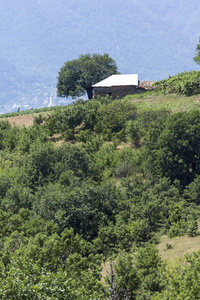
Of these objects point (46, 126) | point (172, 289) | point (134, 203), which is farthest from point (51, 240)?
point (46, 126)

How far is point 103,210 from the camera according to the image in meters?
24.4

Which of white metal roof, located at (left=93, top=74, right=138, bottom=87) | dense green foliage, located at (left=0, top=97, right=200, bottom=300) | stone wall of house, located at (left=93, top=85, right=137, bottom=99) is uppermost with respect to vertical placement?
white metal roof, located at (left=93, top=74, right=138, bottom=87)

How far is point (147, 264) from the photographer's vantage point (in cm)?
1547

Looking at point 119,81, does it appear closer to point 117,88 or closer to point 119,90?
point 117,88

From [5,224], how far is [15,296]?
11.9 m

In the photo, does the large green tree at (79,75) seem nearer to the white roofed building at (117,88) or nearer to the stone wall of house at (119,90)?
the white roofed building at (117,88)

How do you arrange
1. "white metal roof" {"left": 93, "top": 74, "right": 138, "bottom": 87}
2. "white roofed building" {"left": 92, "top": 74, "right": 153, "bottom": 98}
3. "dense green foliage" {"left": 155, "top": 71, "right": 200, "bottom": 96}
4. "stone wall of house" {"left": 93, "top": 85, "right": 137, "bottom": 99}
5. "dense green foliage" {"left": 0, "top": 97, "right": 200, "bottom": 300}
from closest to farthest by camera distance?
"dense green foliage" {"left": 0, "top": 97, "right": 200, "bottom": 300}, "dense green foliage" {"left": 155, "top": 71, "right": 200, "bottom": 96}, "white roofed building" {"left": 92, "top": 74, "right": 153, "bottom": 98}, "stone wall of house" {"left": 93, "top": 85, "right": 137, "bottom": 99}, "white metal roof" {"left": 93, "top": 74, "right": 138, "bottom": 87}

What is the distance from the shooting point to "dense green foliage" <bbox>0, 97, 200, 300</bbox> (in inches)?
493

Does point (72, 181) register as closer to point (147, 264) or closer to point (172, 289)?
point (147, 264)

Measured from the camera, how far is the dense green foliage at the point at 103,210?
41.1 feet

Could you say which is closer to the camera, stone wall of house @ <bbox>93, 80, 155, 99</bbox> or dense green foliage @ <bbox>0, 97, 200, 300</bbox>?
dense green foliage @ <bbox>0, 97, 200, 300</bbox>

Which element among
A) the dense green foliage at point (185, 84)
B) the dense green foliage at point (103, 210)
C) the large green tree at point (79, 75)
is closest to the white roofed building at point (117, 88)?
the dense green foliage at point (185, 84)

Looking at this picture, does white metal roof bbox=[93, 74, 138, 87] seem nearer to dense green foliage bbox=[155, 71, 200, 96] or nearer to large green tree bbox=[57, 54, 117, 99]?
dense green foliage bbox=[155, 71, 200, 96]

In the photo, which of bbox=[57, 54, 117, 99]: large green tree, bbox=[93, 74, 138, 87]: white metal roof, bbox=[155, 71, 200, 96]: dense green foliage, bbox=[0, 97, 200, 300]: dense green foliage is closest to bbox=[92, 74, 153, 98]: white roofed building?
bbox=[93, 74, 138, 87]: white metal roof
